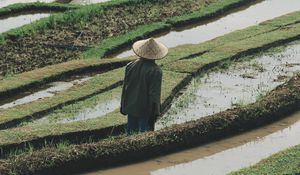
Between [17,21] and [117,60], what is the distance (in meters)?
4.33

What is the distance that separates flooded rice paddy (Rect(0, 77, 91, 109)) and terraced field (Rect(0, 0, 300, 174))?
15mm

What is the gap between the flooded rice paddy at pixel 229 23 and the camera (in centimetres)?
1407

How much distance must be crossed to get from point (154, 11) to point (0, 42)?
444cm

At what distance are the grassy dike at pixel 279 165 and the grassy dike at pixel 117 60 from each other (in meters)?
4.04

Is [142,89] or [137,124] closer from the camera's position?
[142,89]

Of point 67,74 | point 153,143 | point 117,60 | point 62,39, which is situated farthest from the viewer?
point 62,39

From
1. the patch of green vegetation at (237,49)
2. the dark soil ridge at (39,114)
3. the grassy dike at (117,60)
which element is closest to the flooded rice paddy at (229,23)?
the grassy dike at (117,60)

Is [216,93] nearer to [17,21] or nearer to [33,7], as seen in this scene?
[17,21]

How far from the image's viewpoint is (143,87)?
7.77 metres

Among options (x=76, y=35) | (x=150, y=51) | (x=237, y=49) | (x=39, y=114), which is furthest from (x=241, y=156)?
(x=76, y=35)

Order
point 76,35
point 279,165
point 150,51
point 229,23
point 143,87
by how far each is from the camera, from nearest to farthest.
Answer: point 279,165 → point 150,51 → point 143,87 → point 76,35 → point 229,23

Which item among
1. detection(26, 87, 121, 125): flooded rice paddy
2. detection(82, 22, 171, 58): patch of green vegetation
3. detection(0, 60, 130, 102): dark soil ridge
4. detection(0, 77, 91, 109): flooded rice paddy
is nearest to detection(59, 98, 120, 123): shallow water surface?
detection(26, 87, 121, 125): flooded rice paddy

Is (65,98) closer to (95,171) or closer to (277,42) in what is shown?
(95,171)

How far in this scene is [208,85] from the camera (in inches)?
416
